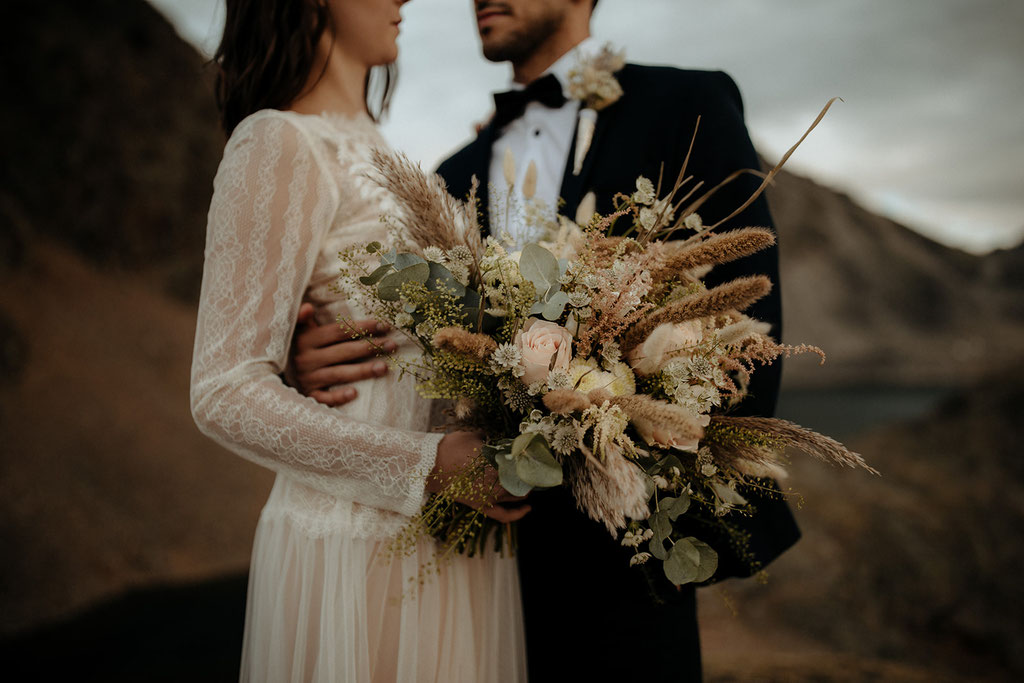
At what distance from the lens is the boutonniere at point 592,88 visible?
5.69 ft

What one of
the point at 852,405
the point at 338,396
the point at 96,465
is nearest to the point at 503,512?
the point at 338,396

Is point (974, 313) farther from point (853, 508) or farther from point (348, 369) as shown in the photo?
point (348, 369)

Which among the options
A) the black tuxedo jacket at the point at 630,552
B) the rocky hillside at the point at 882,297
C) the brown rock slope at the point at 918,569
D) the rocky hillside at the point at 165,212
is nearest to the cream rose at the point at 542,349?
the black tuxedo jacket at the point at 630,552

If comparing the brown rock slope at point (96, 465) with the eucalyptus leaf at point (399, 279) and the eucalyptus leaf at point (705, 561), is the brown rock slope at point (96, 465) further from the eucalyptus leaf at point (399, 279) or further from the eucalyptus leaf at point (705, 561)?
the eucalyptus leaf at point (705, 561)

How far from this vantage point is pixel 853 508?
6473 mm

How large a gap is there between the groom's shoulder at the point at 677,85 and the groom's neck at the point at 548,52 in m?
0.28

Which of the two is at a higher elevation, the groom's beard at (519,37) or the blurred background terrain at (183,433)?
the groom's beard at (519,37)

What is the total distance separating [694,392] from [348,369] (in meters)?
0.76

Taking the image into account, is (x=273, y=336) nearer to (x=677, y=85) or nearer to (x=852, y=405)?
(x=677, y=85)

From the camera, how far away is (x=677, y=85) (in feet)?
5.62

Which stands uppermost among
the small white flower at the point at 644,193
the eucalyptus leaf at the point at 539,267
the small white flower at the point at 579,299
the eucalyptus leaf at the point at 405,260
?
the small white flower at the point at 644,193

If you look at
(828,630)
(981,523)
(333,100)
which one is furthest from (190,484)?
(981,523)

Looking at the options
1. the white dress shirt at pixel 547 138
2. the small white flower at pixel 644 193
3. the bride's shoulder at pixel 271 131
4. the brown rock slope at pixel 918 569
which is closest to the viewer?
the small white flower at pixel 644 193

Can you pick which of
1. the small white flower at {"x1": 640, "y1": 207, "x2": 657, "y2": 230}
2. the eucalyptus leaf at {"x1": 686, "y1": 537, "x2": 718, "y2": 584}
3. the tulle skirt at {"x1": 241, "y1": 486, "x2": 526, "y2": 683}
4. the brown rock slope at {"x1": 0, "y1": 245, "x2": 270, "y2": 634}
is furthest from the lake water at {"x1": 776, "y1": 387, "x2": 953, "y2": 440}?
the small white flower at {"x1": 640, "y1": 207, "x2": 657, "y2": 230}
